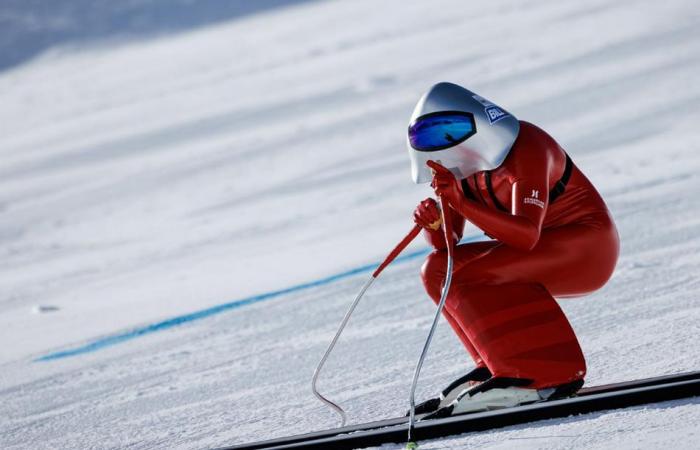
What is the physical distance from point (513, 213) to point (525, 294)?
238 mm

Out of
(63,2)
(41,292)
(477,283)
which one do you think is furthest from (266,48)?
(477,283)

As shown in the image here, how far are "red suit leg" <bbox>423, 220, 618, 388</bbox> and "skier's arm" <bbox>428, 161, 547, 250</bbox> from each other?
113 mm

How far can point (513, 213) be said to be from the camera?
113 inches

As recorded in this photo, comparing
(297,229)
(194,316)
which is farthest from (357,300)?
(297,229)

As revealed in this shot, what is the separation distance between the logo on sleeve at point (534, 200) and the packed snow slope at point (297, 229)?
1.87 feet

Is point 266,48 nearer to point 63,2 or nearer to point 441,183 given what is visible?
point 63,2

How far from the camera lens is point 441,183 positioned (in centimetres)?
288

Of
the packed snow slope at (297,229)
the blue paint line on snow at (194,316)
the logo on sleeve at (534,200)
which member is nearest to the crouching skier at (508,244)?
the logo on sleeve at (534,200)

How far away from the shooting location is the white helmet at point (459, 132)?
9.66ft

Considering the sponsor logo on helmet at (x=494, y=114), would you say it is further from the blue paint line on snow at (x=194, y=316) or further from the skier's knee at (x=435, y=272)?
the blue paint line on snow at (x=194, y=316)

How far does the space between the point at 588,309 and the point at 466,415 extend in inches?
59.2

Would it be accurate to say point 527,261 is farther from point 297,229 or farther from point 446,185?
point 297,229

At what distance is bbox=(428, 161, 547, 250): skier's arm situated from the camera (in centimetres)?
282

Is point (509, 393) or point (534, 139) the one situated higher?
point (534, 139)
